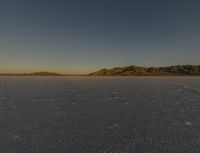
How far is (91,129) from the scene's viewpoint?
6.92 metres

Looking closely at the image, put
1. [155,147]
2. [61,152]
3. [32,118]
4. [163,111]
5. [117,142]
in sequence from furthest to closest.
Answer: [163,111], [32,118], [117,142], [155,147], [61,152]

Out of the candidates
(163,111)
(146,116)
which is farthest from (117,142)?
(163,111)

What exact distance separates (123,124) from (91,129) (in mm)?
1524

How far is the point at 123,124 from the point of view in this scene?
7523mm

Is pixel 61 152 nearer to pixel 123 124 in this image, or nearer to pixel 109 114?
pixel 123 124

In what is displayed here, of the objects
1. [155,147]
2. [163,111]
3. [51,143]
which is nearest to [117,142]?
[155,147]

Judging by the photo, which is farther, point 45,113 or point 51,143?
point 45,113

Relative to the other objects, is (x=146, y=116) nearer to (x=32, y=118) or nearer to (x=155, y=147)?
(x=155, y=147)

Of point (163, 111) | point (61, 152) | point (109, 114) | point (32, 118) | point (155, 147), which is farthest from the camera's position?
point (163, 111)

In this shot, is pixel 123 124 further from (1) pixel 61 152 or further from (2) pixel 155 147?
(1) pixel 61 152

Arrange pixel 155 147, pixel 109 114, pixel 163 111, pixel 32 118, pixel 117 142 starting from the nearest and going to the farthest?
1. pixel 155 147
2. pixel 117 142
3. pixel 32 118
4. pixel 109 114
5. pixel 163 111

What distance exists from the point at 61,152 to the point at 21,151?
1.20 meters

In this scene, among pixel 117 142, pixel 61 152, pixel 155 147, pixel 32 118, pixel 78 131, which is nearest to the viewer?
pixel 61 152

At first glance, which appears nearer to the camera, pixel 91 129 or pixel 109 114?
pixel 91 129
